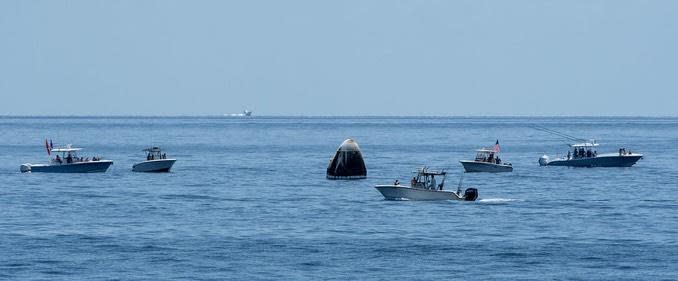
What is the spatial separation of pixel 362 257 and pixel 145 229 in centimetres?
1644

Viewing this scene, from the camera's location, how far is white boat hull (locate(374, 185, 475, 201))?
9119 cm

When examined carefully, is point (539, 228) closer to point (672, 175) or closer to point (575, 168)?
point (672, 175)

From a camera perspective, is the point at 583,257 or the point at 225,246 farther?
the point at 225,246

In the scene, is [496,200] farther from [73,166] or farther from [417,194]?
[73,166]

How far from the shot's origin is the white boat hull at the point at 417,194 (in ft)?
299

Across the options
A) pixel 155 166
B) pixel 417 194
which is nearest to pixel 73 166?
pixel 155 166

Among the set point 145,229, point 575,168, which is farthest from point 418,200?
point 575,168

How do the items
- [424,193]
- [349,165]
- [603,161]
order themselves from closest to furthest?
[424,193]
[349,165]
[603,161]

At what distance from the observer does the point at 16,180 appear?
122m

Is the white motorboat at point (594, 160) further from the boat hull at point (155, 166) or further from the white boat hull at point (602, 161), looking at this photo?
the boat hull at point (155, 166)

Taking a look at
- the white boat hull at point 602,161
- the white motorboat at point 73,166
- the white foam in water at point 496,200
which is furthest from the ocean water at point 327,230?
the white boat hull at point 602,161

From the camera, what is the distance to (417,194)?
91.2 metres

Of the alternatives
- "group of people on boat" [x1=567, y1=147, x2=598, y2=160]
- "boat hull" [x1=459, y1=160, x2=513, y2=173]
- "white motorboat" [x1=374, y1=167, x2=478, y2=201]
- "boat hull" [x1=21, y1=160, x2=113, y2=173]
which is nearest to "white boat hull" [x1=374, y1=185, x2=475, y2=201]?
"white motorboat" [x1=374, y1=167, x2=478, y2=201]

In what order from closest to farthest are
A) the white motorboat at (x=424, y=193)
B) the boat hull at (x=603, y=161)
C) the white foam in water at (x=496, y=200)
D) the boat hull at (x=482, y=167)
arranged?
the white motorboat at (x=424, y=193), the white foam in water at (x=496, y=200), the boat hull at (x=482, y=167), the boat hull at (x=603, y=161)
